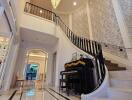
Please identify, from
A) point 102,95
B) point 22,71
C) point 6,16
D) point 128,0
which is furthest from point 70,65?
point 22,71

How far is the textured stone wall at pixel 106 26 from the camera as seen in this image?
4.31m

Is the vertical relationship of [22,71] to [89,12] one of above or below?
below

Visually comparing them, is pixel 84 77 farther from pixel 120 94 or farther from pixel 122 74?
pixel 120 94

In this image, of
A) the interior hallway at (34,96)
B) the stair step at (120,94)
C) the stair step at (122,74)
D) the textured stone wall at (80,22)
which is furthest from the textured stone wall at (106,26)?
the interior hallway at (34,96)

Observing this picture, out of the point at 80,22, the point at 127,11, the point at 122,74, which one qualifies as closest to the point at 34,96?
the point at 122,74

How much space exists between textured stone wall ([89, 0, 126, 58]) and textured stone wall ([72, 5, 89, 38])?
63 cm

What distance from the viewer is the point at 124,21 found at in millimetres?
4117

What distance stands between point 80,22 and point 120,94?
566 cm

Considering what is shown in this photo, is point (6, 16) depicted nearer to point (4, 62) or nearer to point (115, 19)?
point (4, 62)

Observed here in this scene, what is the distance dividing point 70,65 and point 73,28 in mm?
3857

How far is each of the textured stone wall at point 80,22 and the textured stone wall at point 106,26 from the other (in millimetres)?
628

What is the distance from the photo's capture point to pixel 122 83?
92.8 inches

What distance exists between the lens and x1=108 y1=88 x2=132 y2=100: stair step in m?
1.86

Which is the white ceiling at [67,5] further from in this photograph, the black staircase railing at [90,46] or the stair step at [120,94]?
the stair step at [120,94]
